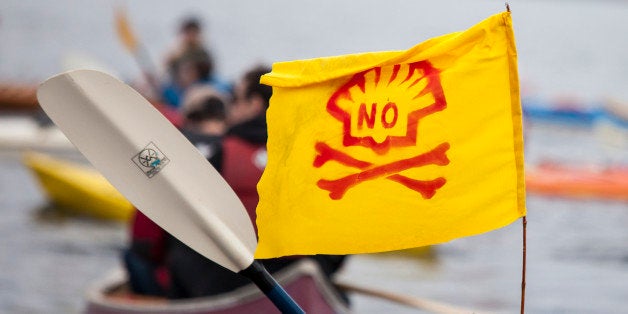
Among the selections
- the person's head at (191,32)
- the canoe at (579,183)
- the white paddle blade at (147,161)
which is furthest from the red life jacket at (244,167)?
the canoe at (579,183)

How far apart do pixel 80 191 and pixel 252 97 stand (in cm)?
611

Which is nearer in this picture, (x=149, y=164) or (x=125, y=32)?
(x=149, y=164)

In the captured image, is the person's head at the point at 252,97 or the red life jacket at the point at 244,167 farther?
the person's head at the point at 252,97

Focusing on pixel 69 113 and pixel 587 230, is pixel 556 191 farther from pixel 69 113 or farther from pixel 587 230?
pixel 69 113

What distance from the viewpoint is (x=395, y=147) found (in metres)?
3.88

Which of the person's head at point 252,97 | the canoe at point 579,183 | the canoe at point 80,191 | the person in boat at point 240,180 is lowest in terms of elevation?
the canoe at point 579,183

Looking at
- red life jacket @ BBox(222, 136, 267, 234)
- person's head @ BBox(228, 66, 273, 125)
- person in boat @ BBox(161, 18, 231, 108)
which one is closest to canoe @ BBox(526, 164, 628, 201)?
person in boat @ BBox(161, 18, 231, 108)

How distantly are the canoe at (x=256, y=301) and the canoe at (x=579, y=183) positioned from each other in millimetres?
8107

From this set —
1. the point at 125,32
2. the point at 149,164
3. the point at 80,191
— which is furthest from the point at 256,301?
the point at 125,32

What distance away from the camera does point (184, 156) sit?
164 inches

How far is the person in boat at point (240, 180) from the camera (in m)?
5.52

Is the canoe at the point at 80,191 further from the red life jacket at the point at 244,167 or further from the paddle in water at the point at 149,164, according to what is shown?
the paddle in water at the point at 149,164

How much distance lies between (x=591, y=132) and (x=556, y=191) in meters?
6.27

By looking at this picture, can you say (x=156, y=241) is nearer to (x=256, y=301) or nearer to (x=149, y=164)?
(x=256, y=301)
